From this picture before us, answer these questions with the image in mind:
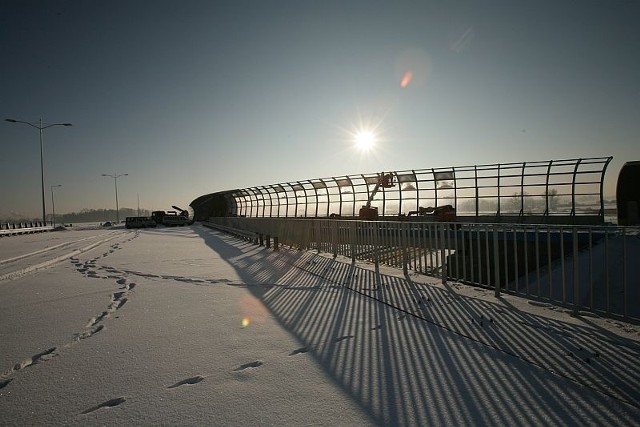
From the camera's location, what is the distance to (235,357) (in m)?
3.08

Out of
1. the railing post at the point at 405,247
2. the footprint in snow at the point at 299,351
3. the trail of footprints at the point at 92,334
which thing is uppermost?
the railing post at the point at 405,247

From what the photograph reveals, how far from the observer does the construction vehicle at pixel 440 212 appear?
18.5 metres

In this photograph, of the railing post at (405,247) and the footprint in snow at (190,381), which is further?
the railing post at (405,247)

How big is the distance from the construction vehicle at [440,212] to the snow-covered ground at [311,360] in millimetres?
13584

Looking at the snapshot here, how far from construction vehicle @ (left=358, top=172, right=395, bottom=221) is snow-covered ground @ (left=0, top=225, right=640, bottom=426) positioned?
15647mm

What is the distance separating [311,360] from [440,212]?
57.2 feet

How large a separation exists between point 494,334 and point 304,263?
584cm

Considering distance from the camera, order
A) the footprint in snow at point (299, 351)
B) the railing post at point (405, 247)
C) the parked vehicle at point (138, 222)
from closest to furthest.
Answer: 1. the footprint in snow at point (299, 351)
2. the railing post at point (405, 247)
3. the parked vehicle at point (138, 222)

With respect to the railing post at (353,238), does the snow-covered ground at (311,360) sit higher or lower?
lower

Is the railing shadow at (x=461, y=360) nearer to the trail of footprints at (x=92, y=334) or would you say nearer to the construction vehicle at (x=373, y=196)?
the trail of footprints at (x=92, y=334)

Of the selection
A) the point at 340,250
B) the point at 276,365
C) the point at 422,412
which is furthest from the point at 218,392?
the point at 340,250

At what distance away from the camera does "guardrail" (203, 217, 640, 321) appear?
13.8 feet

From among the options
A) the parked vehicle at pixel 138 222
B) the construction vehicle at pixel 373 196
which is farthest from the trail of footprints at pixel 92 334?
the parked vehicle at pixel 138 222

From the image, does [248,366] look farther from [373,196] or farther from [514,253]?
[373,196]
